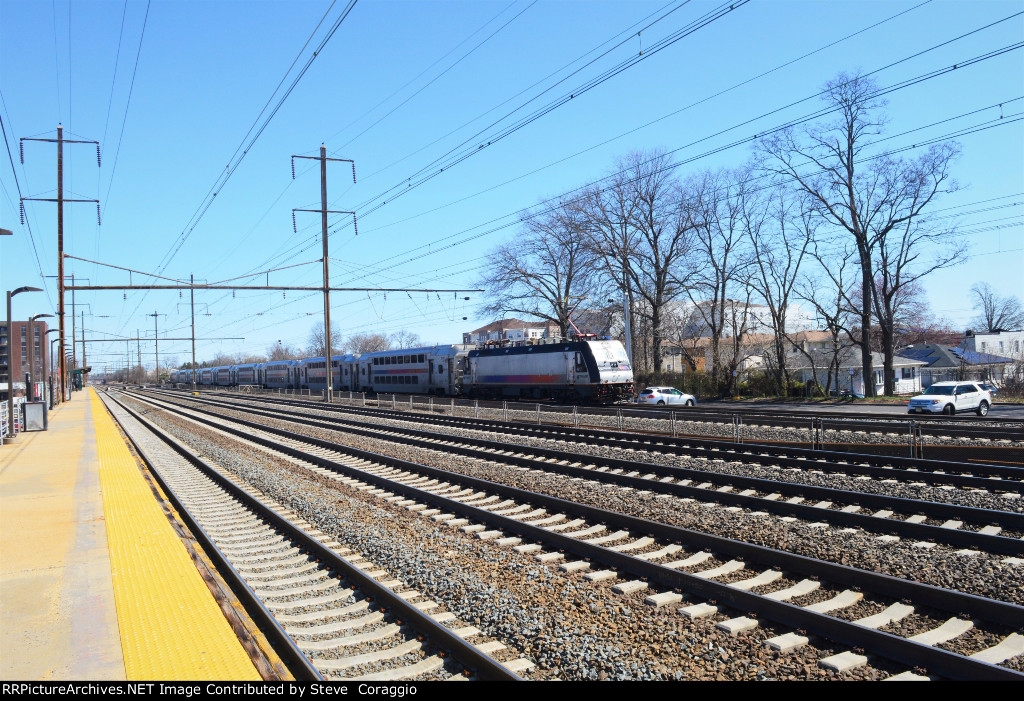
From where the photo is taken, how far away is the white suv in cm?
2795

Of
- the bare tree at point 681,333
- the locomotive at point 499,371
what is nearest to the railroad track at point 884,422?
the locomotive at point 499,371

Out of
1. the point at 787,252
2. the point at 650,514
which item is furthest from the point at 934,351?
the point at 650,514

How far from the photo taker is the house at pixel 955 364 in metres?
42.4

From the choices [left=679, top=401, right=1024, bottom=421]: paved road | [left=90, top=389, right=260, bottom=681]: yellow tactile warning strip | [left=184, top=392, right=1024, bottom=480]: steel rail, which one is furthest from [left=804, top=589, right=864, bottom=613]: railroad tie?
[left=679, top=401, right=1024, bottom=421]: paved road

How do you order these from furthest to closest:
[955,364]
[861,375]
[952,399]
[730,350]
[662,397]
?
[730,350], [955,364], [861,375], [662,397], [952,399]

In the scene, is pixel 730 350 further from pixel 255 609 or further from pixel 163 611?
pixel 163 611

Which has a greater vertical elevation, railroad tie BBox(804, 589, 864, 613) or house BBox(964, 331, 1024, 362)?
house BBox(964, 331, 1024, 362)

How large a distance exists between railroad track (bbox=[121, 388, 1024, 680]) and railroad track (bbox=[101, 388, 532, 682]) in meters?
1.93

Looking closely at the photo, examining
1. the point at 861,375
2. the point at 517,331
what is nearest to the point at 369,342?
the point at 517,331

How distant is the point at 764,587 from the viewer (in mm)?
6766

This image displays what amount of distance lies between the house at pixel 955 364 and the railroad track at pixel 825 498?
115 feet

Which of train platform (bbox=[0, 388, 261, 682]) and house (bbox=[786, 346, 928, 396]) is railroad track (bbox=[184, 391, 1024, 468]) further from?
house (bbox=[786, 346, 928, 396])

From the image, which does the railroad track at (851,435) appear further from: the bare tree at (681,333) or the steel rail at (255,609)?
the bare tree at (681,333)

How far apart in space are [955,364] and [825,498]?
55.7 m
